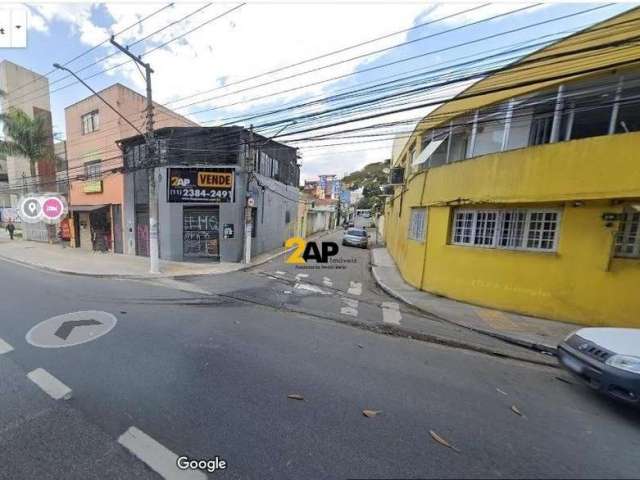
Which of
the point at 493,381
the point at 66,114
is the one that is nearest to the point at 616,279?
the point at 493,381

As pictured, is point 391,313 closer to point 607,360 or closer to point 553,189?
point 607,360

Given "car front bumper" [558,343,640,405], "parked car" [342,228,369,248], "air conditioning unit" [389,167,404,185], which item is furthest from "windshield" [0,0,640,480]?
"parked car" [342,228,369,248]

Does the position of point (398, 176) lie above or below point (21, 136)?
below

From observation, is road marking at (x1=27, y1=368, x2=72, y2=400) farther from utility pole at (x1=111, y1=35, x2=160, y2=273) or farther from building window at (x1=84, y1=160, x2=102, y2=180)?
building window at (x1=84, y1=160, x2=102, y2=180)

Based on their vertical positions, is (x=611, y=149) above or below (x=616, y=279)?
above

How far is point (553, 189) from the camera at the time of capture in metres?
5.95

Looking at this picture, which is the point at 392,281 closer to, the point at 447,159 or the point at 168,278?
the point at 447,159

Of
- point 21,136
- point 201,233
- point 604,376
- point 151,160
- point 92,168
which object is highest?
point 21,136

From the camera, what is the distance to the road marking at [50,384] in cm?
291

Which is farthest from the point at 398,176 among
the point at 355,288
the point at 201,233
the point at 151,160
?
the point at 151,160

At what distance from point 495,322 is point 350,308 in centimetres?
328

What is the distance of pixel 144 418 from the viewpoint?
2605 mm

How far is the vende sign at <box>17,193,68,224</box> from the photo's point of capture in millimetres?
15867

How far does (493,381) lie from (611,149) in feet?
17.8
